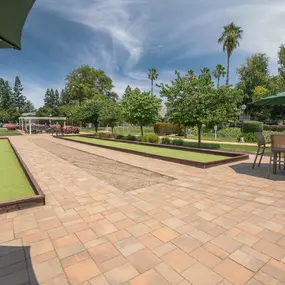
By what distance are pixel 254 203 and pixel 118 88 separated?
159ft

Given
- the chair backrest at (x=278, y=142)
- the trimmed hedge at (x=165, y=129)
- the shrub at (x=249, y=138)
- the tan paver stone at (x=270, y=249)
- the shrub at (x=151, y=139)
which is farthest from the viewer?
the trimmed hedge at (x=165, y=129)

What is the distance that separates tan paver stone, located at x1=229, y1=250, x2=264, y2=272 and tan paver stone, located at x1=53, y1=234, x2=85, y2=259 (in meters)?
1.66

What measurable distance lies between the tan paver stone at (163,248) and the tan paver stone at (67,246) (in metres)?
0.83

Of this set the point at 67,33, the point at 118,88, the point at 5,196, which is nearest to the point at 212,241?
the point at 5,196

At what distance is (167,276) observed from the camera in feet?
5.92

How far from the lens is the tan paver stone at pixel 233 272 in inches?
69.3

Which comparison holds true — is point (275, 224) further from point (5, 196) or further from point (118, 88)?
point (118, 88)

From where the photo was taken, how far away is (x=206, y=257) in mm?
2068

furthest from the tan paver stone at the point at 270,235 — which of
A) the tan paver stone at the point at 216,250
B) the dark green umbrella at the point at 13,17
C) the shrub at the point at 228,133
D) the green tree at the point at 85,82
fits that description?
the green tree at the point at 85,82

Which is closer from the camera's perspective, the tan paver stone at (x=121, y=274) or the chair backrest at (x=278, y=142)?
the tan paver stone at (x=121, y=274)

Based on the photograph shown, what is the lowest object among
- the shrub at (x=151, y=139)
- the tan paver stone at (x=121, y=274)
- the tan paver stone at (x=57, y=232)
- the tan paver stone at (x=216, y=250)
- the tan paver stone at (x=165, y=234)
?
the tan paver stone at (x=57, y=232)

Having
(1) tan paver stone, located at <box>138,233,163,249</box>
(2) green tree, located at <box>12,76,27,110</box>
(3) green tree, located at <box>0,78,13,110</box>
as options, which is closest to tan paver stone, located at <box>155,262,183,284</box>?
(1) tan paver stone, located at <box>138,233,163,249</box>

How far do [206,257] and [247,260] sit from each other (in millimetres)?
405

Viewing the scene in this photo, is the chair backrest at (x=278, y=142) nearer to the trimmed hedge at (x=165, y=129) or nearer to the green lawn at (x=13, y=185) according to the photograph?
the green lawn at (x=13, y=185)
